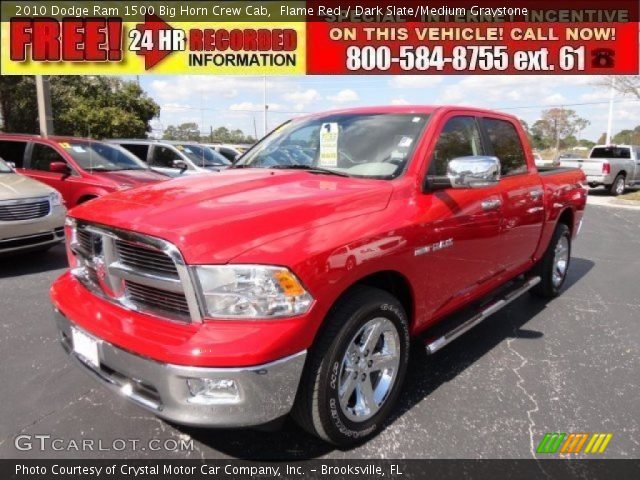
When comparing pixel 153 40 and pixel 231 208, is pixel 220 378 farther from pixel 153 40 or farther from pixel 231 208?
pixel 153 40

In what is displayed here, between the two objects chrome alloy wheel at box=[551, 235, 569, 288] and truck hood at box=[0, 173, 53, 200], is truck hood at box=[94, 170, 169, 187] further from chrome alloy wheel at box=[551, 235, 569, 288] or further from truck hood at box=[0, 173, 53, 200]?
chrome alloy wheel at box=[551, 235, 569, 288]

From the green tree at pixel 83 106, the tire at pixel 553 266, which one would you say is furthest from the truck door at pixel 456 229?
the green tree at pixel 83 106

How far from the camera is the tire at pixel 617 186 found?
1705 cm

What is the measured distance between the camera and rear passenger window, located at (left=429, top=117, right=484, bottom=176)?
3223 mm

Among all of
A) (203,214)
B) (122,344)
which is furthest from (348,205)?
(122,344)

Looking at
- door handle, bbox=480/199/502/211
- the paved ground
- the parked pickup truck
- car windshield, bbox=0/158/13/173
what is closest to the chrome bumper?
the paved ground

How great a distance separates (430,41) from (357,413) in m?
11.5

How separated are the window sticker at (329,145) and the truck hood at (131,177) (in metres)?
4.40

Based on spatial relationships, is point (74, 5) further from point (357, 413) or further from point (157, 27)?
point (357, 413)

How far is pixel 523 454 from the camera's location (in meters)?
2.61

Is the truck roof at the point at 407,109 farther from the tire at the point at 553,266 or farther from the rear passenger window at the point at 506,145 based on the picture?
the tire at the point at 553,266

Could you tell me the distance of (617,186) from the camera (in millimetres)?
17172

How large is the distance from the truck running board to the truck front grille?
1.55 metres

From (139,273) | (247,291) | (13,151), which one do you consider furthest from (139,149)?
(247,291)
